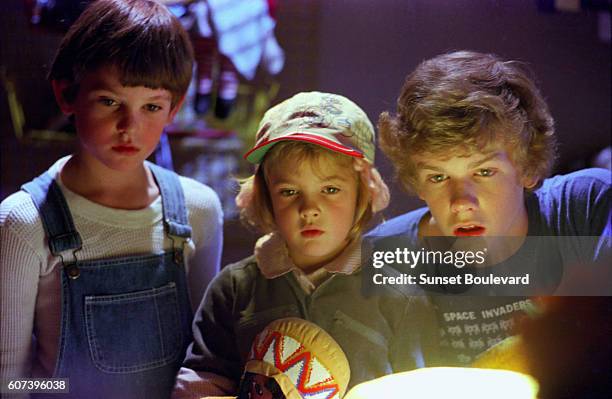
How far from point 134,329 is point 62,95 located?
0.97ft

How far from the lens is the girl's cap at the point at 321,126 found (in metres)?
0.76

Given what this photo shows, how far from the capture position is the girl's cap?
762mm

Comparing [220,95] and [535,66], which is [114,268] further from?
[535,66]

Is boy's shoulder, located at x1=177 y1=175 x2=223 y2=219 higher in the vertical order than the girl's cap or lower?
lower

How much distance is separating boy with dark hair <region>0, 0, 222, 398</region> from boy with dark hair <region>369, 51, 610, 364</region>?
27cm

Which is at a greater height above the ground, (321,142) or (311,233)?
(321,142)

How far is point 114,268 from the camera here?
2.70 feet

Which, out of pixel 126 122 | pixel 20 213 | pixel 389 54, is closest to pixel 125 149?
pixel 126 122

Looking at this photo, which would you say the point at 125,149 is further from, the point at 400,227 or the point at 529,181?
the point at 529,181

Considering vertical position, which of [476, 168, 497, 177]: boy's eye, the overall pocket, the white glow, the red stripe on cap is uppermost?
the red stripe on cap

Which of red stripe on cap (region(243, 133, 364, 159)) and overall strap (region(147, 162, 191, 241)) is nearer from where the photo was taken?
red stripe on cap (region(243, 133, 364, 159))

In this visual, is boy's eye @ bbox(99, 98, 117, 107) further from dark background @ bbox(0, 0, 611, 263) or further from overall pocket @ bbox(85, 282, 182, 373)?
overall pocket @ bbox(85, 282, 182, 373)

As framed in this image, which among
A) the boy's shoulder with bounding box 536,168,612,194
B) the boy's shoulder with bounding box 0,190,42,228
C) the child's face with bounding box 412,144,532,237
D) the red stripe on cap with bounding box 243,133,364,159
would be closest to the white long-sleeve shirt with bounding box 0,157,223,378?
the boy's shoulder with bounding box 0,190,42,228

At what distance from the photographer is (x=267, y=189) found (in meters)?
0.81
